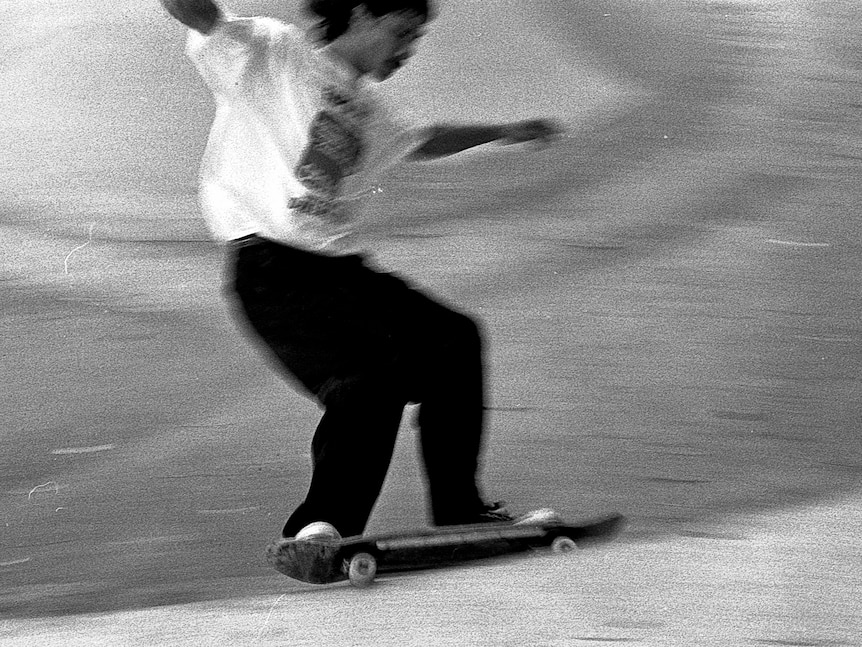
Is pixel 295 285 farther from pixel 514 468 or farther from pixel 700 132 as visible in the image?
pixel 700 132

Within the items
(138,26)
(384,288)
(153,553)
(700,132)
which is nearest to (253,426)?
(153,553)

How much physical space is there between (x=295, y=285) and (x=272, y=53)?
522 millimetres

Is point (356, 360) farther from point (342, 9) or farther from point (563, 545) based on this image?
point (342, 9)

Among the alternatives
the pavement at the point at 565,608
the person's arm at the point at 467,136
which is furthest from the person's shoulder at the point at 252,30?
the pavement at the point at 565,608

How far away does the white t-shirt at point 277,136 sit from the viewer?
9.59 feet

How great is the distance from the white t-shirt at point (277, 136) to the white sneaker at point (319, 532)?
611 millimetres

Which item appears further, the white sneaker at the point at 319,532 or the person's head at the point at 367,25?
the person's head at the point at 367,25

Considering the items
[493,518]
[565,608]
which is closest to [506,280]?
[493,518]

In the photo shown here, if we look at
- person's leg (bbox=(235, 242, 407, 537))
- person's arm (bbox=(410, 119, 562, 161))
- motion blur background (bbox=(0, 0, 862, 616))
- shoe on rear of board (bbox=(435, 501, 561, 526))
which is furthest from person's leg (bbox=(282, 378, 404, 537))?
person's arm (bbox=(410, 119, 562, 161))

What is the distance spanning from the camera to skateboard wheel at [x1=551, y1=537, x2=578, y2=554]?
302 centimetres

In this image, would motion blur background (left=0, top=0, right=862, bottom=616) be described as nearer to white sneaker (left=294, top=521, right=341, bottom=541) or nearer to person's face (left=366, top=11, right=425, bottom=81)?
white sneaker (left=294, top=521, right=341, bottom=541)

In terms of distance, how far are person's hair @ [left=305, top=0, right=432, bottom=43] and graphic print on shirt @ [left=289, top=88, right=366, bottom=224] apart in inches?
5.4

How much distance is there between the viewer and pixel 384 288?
9.76 feet

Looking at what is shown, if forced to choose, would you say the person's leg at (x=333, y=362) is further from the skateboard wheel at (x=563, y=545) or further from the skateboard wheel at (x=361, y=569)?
the skateboard wheel at (x=563, y=545)
